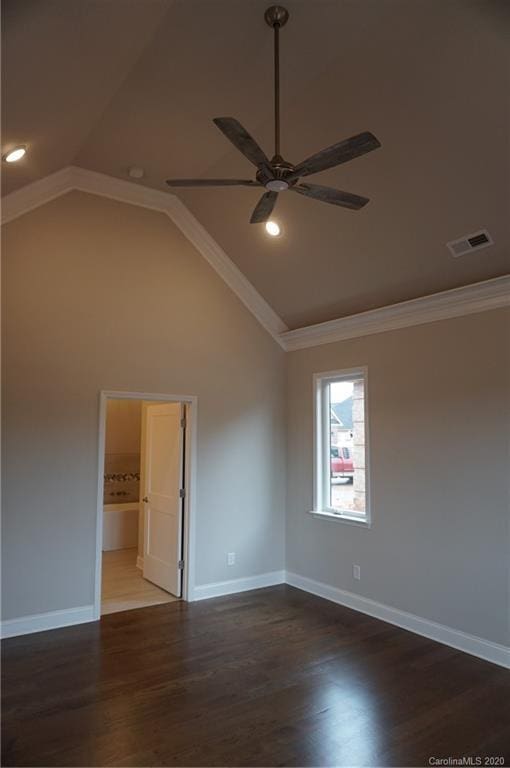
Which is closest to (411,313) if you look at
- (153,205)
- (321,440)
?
(321,440)

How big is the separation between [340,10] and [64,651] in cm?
479

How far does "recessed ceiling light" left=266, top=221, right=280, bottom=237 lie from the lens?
4.58 m

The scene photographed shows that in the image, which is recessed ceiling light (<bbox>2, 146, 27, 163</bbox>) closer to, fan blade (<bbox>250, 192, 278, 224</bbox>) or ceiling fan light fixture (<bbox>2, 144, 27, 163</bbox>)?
ceiling fan light fixture (<bbox>2, 144, 27, 163</bbox>)

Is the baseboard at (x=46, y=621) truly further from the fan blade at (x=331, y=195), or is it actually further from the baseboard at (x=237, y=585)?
the fan blade at (x=331, y=195)

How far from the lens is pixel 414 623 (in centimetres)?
423

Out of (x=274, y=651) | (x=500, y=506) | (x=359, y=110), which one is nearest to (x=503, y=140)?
(x=359, y=110)

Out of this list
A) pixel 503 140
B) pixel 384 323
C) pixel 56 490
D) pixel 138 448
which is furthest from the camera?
pixel 138 448

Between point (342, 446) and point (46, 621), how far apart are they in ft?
10.8

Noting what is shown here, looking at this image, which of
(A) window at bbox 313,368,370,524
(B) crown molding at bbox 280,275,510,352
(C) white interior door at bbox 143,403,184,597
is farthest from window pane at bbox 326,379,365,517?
(C) white interior door at bbox 143,403,184,597

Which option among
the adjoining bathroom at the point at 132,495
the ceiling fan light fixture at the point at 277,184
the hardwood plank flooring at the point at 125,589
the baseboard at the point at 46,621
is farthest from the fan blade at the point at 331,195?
the hardwood plank flooring at the point at 125,589

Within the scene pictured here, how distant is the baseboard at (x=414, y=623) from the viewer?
145 inches

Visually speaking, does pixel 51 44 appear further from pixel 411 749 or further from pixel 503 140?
pixel 411 749

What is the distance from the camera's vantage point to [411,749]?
262 cm

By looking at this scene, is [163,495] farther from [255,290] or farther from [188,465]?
[255,290]
